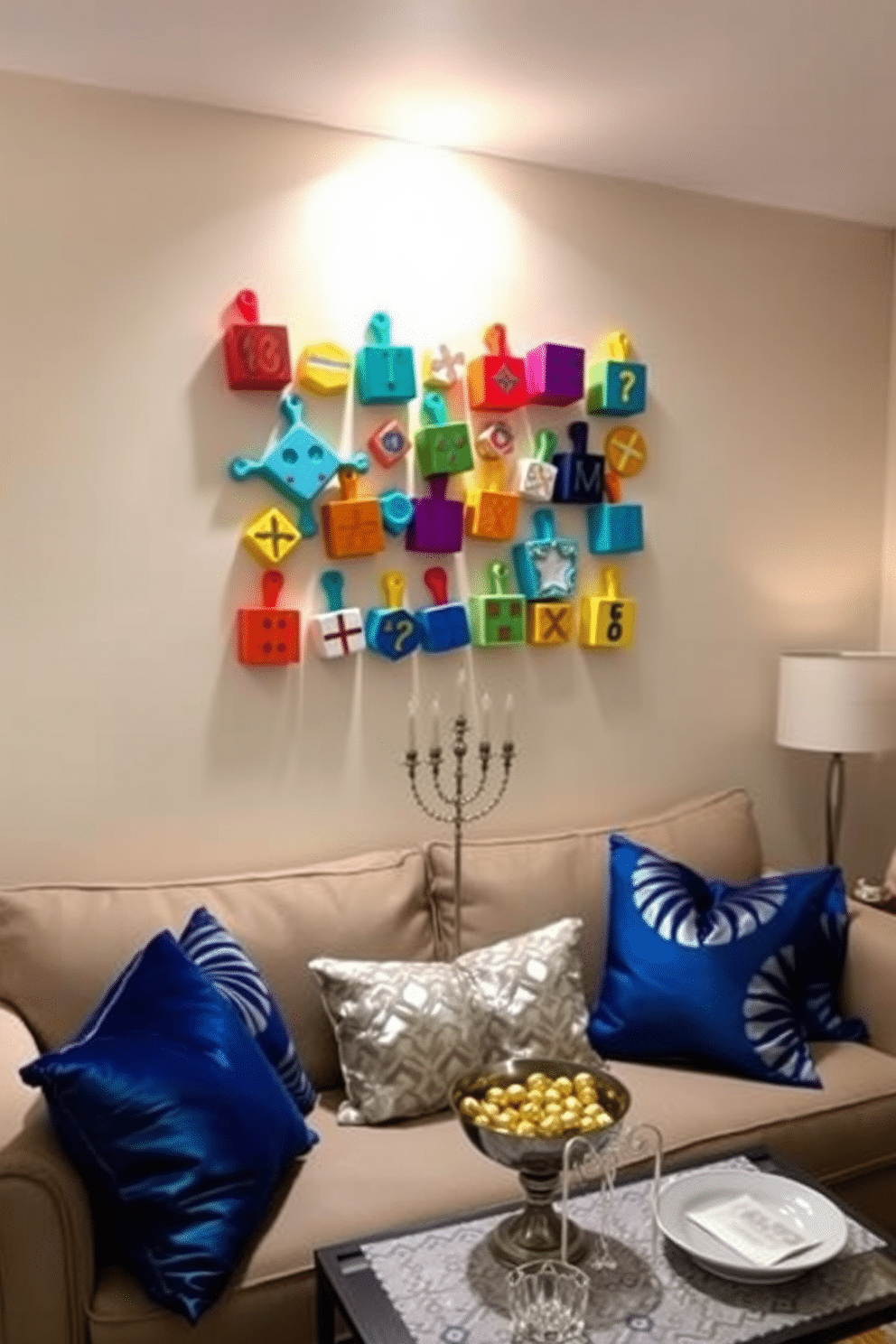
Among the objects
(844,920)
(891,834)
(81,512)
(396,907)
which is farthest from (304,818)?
(891,834)

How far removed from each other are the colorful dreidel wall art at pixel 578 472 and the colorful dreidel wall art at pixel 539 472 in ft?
0.07

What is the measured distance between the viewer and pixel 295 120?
248cm

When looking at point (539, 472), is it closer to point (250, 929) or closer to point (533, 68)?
point (533, 68)

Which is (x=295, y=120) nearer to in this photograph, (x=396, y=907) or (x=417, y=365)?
(x=417, y=365)

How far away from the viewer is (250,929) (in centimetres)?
227

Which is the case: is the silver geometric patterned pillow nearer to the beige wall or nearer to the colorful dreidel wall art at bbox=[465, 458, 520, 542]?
the beige wall

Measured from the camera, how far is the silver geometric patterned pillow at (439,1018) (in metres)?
2.10

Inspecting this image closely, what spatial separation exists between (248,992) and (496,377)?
4.88ft

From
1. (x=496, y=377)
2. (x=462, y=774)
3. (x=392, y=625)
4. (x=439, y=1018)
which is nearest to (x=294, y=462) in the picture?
(x=392, y=625)

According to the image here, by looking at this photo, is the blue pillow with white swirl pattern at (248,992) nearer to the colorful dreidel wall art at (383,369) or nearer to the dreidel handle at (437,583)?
the dreidel handle at (437,583)

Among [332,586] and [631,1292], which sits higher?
[332,586]

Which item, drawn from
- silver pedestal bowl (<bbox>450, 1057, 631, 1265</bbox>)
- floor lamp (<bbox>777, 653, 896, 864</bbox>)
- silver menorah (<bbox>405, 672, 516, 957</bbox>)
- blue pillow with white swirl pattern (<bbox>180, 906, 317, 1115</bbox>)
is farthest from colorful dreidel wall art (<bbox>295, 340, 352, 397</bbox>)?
silver pedestal bowl (<bbox>450, 1057, 631, 1265</bbox>)

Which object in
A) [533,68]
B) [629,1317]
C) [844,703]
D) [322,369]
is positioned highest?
[533,68]

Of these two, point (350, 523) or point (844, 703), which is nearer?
point (350, 523)
